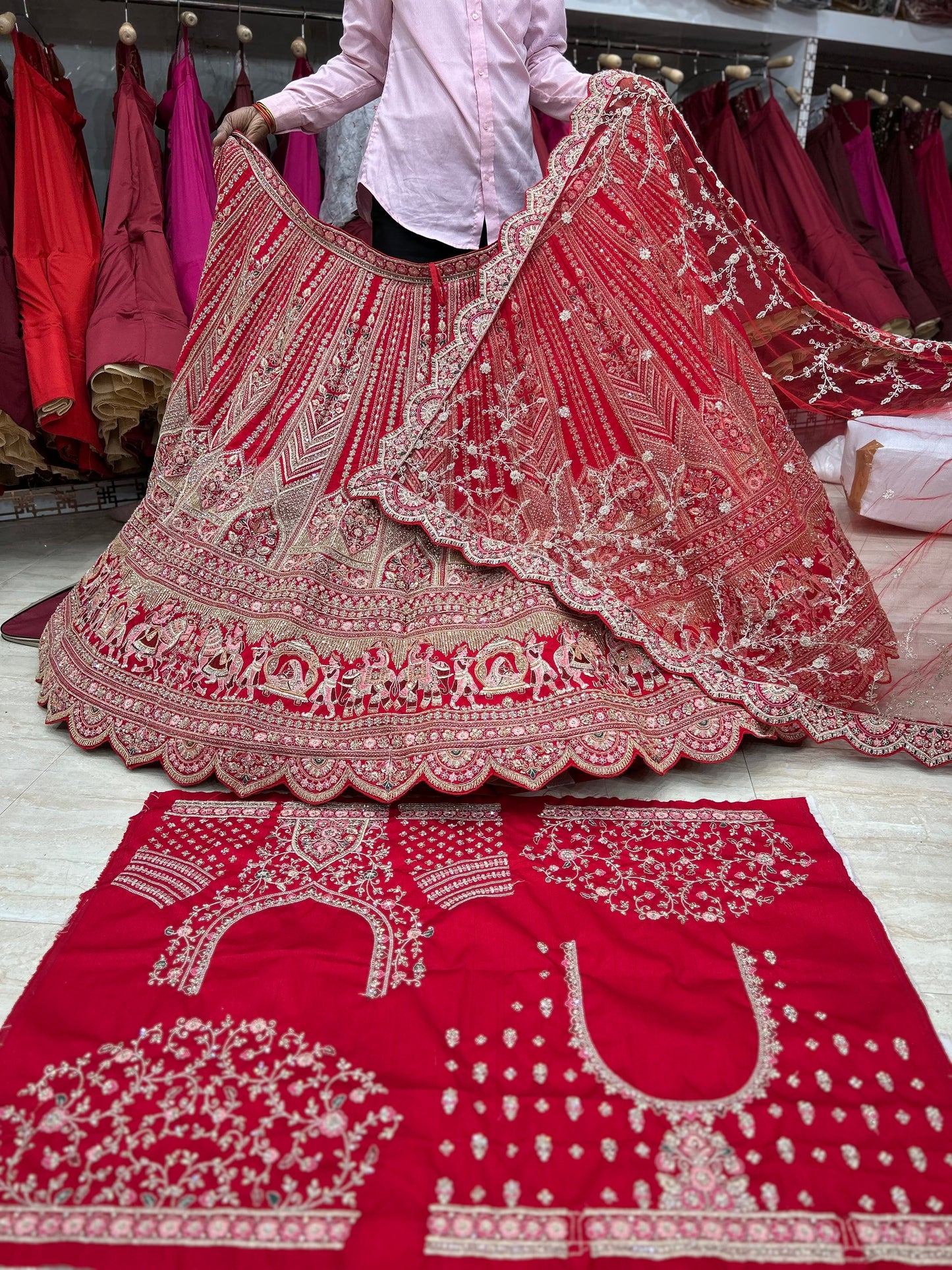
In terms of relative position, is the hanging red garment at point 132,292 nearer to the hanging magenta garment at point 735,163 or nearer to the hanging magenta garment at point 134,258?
the hanging magenta garment at point 134,258

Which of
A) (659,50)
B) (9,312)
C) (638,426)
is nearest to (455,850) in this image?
(638,426)

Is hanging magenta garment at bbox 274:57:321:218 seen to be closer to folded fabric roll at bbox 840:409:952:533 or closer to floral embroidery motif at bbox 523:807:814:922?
folded fabric roll at bbox 840:409:952:533

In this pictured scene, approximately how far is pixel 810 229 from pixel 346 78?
180cm

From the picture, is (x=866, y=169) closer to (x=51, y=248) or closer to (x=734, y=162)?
(x=734, y=162)

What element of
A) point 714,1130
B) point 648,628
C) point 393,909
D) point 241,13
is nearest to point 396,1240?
point 714,1130

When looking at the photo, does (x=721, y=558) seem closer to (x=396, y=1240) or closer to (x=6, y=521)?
(x=396, y=1240)

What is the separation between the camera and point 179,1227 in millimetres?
820

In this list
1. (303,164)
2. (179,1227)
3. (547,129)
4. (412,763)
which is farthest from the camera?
(547,129)

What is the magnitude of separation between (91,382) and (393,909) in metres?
1.85

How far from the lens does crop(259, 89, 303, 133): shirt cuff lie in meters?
1.76

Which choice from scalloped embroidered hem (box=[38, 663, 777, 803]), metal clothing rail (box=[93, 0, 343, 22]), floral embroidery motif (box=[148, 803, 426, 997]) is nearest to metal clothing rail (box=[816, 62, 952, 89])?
metal clothing rail (box=[93, 0, 343, 22])

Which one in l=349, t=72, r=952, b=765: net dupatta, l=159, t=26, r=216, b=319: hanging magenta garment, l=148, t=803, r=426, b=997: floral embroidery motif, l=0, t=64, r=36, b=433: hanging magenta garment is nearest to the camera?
l=148, t=803, r=426, b=997: floral embroidery motif

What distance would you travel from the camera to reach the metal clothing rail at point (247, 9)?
266 cm

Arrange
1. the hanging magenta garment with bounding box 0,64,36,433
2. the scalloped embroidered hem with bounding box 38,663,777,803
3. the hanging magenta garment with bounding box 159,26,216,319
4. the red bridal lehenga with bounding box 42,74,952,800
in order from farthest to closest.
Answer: the hanging magenta garment with bounding box 159,26,216,319 < the hanging magenta garment with bounding box 0,64,36,433 < the red bridal lehenga with bounding box 42,74,952,800 < the scalloped embroidered hem with bounding box 38,663,777,803
